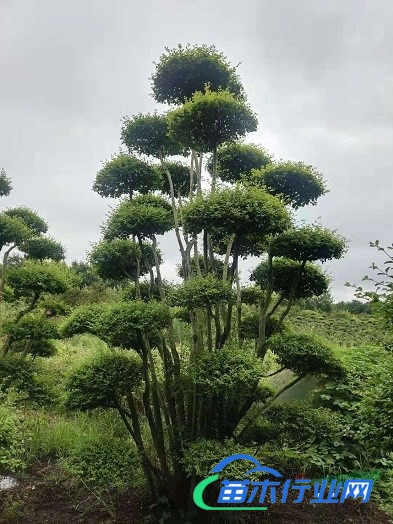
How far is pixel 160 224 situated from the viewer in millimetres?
5125

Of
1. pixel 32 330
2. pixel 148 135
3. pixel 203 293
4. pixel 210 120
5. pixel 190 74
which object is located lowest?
pixel 32 330

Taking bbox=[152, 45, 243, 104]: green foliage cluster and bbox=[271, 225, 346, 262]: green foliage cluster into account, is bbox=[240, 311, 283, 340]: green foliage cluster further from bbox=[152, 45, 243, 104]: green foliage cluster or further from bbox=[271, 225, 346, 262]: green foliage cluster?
bbox=[152, 45, 243, 104]: green foliage cluster

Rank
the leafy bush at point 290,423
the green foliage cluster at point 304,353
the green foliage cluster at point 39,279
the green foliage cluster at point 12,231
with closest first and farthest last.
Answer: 1. the green foliage cluster at point 304,353
2. the leafy bush at point 290,423
3. the green foliage cluster at point 39,279
4. the green foliage cluster at point 12,231

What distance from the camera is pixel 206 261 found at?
5188 mm

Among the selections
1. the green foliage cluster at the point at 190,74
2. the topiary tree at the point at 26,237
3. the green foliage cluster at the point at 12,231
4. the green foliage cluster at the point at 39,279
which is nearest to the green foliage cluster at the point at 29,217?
the topiary tree at the point at 26,237

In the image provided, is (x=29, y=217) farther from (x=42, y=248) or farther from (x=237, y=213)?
(x=237, y=213)

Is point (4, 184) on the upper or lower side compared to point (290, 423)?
upper

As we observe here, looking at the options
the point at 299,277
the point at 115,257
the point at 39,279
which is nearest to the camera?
the point at 299,277

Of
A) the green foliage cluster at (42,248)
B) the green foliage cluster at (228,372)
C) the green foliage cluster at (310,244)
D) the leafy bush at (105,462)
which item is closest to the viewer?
the green foliage cluster at (228,372)

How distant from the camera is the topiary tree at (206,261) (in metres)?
4.37

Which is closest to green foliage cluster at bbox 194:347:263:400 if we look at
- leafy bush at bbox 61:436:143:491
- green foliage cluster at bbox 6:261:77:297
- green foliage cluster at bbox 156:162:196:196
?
leafy bush at bbox 61:436:143:491

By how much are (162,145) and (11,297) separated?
4.36 meters

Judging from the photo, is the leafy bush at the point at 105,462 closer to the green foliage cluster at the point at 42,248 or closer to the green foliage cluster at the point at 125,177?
the green foliage cluster at the point at 125,177

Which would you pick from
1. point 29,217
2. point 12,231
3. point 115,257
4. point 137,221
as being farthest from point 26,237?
point 137,221
